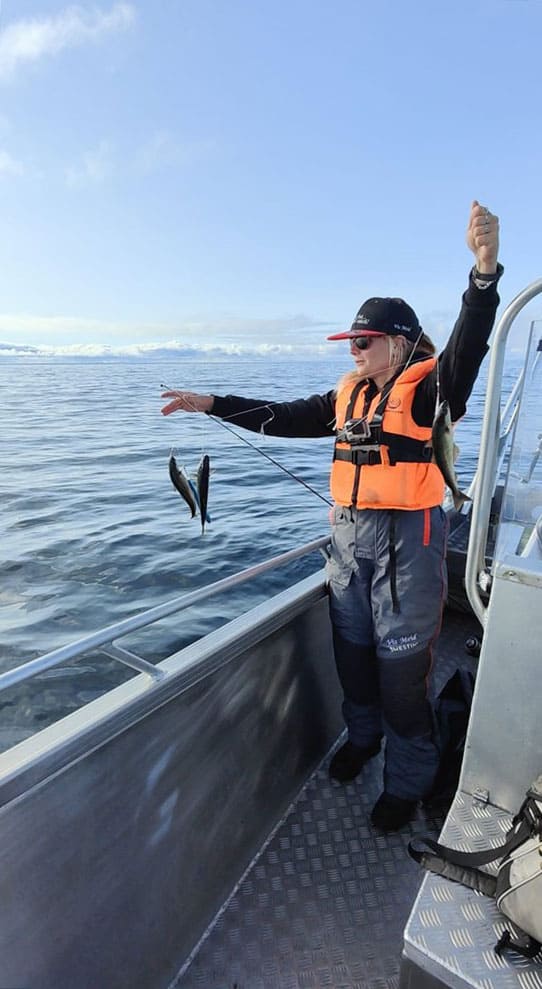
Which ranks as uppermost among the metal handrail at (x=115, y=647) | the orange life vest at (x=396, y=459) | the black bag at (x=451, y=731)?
the orange life vest at (x=396, y=459)

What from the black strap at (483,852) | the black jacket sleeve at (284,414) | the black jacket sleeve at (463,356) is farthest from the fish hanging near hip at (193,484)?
the black strap at (483,852)

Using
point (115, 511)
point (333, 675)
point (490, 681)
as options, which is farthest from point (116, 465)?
point (490, 681)

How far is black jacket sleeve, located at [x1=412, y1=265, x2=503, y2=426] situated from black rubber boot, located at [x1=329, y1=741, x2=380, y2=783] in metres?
1.48

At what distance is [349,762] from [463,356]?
1.81m

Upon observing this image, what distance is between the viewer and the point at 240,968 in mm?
1820

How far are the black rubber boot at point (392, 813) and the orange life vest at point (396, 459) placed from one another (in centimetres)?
122

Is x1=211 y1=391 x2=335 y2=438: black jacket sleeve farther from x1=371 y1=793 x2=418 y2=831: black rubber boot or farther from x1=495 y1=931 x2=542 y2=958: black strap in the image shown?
x1=495 y1=931 x2=542 y2=958: black strap

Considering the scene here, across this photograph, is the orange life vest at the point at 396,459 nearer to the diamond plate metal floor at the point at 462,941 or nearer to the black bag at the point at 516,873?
the black bag at the point at 516,873

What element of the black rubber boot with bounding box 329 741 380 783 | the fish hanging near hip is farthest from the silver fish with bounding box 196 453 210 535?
the black rubber boot with bounding box 329 741 380 783

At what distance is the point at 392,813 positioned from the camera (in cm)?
231

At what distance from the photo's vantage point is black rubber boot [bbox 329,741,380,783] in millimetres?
2572

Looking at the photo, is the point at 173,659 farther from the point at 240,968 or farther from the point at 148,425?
the point at 148,425

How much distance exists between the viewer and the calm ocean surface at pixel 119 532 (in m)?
3.81

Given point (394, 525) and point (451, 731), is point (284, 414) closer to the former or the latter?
point (394, 525)
